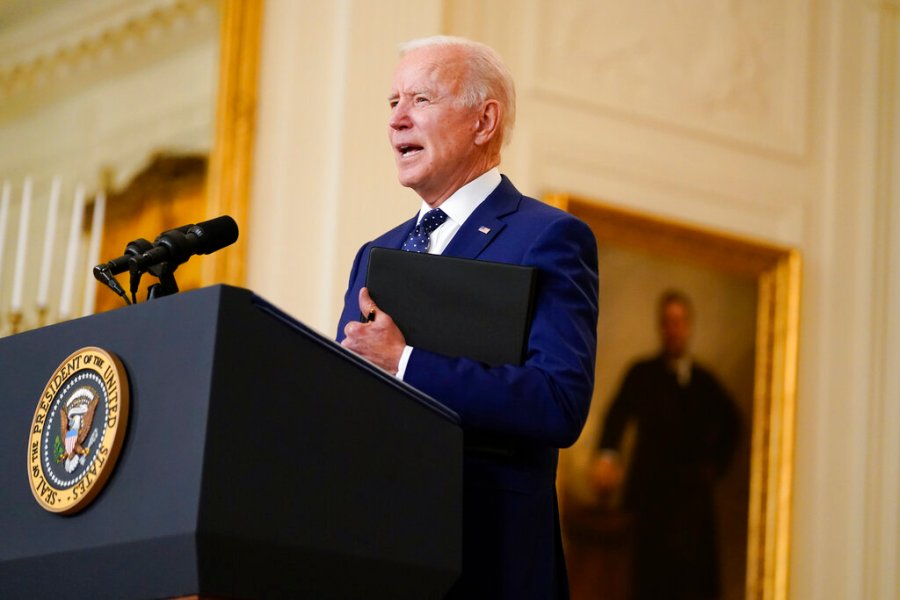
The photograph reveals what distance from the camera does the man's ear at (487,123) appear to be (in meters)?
3.26

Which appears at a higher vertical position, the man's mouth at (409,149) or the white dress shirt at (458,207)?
the man's mouth at (409,149)

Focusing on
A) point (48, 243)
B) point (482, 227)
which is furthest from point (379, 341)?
point (48, 243)

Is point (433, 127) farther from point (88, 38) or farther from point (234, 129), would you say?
point (88, 38)

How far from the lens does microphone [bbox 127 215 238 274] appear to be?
2.52 meters

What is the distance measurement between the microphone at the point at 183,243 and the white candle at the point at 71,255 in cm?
349

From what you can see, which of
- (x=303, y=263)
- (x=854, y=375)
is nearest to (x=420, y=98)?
(x=303, y=263)

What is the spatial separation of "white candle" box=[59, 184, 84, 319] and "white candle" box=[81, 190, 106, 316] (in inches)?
2.2

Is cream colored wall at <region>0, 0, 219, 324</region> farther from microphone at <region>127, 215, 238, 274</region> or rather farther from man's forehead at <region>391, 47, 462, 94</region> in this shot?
microphone at <region>127, 215, 238, 274</region>

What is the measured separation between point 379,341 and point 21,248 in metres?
3.84

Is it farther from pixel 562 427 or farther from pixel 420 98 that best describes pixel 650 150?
pixel 562 427

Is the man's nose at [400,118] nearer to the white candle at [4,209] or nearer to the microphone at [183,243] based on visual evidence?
the microphone at [183,243]

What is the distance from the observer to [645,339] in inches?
292

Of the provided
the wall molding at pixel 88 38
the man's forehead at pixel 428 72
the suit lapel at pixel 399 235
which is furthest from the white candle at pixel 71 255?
the man's forehead at pixel 428 72

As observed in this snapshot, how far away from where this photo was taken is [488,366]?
8.82 feet
